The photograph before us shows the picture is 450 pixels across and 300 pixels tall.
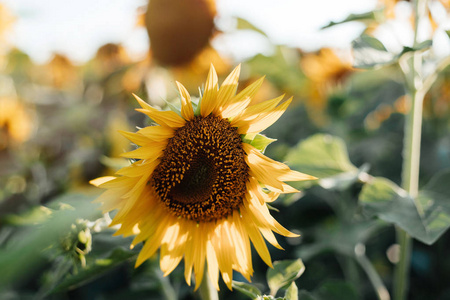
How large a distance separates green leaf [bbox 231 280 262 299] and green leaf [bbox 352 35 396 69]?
0.45 m

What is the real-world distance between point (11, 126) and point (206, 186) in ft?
4.93

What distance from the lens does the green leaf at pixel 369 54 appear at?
0.77m

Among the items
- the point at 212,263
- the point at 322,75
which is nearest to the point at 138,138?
the point at 212,263

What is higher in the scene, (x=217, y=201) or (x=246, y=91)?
(x=246, y=91)

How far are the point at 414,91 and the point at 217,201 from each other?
594 millimetres

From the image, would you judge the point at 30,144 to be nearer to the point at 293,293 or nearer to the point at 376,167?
the point at 376,167

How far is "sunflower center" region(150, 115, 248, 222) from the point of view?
73cm

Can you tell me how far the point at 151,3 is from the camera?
83.4 inches

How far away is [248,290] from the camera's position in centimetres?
66

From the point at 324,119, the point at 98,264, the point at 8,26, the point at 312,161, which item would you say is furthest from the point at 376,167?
the point at 8,26

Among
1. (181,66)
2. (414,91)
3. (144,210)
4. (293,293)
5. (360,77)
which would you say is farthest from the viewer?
(181,66)

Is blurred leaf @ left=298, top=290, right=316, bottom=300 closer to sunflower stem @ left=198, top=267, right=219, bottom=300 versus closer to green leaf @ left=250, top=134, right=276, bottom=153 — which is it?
sunflower stem @ left=198, top=267, right=219, bottom=300

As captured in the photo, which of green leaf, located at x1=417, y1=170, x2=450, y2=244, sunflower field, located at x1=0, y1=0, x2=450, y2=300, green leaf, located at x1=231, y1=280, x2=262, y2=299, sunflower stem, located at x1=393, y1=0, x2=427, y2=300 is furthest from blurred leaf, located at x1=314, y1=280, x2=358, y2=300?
green leaf, located at x1=231, y1=280, x2=262, y2=299

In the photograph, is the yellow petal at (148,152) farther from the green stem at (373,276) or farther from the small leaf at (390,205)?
the green stem at (373,276)
